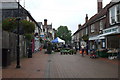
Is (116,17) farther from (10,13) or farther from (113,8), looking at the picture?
(10,13)

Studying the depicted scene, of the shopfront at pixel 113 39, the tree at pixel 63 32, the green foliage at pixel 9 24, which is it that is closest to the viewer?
the green foliage at pixel 9 24

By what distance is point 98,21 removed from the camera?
29.0 meters

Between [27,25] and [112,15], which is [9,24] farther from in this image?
[112,15]

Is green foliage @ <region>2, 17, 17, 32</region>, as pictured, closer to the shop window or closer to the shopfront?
the shopfront

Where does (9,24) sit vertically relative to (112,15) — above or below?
below

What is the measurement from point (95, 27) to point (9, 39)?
1926 cm

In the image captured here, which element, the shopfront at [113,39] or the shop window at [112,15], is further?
the shop window at [112,15]

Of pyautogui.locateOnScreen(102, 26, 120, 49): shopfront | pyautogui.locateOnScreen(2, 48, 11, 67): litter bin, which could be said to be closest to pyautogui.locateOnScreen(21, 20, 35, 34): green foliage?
pyautogui.locateOnScreen(2, 48, 11, 67): litter bin

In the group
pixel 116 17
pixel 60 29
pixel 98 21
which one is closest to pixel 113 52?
pixel 116 17

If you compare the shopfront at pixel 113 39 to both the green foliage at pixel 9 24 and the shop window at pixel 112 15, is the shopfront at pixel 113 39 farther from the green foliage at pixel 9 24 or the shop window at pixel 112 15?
the green foliage at pixel 9 24

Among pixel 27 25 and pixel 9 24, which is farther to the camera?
pixel 27 25

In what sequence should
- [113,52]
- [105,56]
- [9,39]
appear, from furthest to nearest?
1. [105,56]
2. [113,52]
3. [9,39]

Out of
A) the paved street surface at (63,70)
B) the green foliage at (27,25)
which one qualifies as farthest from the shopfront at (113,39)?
the green foliage at (27,25)

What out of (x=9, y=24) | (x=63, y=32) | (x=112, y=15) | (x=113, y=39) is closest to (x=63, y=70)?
(x=9, y=24)
